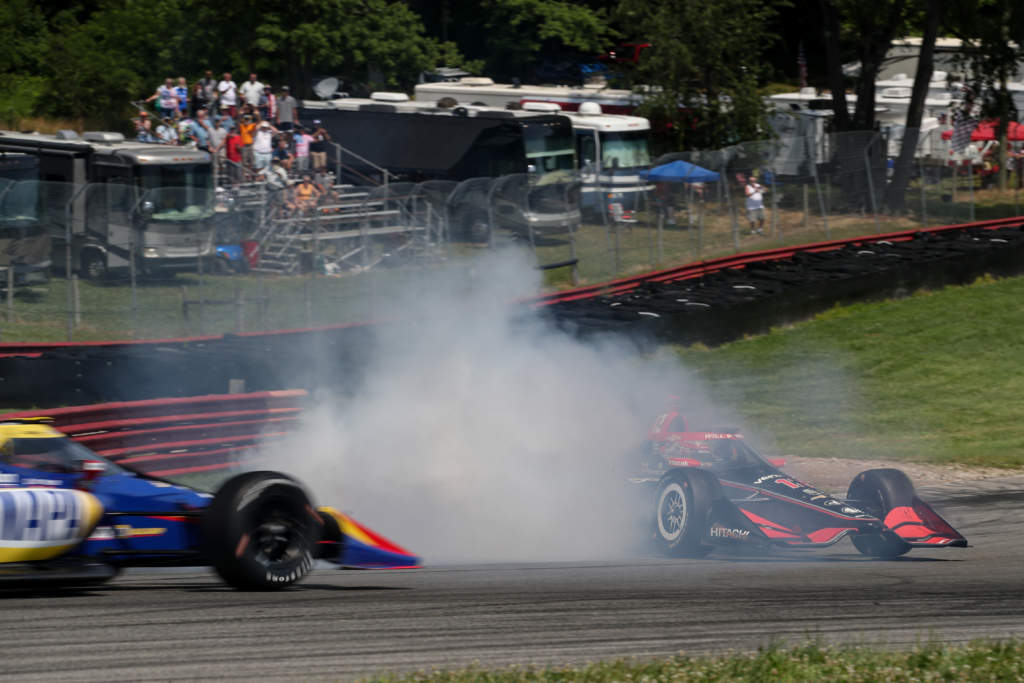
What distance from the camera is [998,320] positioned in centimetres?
2156

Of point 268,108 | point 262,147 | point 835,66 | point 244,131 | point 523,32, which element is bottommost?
point 262,147

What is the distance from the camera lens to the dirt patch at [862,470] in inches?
518

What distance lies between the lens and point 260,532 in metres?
7.08

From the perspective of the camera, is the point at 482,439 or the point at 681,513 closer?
the point at 681,513

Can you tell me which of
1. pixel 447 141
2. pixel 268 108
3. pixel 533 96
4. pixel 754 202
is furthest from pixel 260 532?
pixel 533 96

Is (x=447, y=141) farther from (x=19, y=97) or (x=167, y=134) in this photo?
(x=19, y=97)

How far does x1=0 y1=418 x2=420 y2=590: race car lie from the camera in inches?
267

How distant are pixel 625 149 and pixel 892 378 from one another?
42.2ft

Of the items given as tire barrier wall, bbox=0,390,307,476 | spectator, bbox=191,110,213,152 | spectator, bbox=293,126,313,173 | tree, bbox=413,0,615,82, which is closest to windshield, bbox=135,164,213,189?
spectator, bbox=191,110,213,152

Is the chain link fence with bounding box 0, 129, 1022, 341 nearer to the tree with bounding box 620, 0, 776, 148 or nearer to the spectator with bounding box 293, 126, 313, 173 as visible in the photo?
the spectator with bounding box 293, 126, 313, 173

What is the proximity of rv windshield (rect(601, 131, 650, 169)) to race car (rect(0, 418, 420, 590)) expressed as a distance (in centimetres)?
2310

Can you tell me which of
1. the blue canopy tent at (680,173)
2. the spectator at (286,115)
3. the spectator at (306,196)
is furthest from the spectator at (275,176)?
the blue canopy tent at (680,173)

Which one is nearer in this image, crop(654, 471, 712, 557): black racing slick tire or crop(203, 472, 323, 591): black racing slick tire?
crop(203, 472, 323, 591): black racing slick tire

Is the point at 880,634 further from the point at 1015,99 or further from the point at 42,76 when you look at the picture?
the point at 42,76
